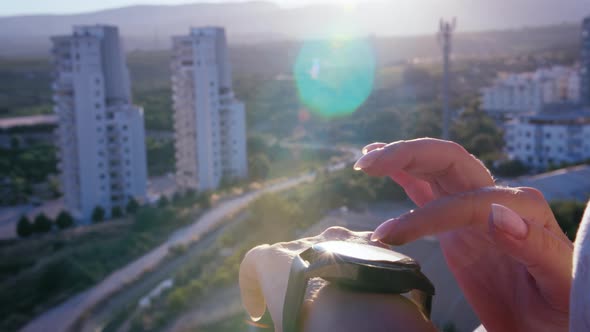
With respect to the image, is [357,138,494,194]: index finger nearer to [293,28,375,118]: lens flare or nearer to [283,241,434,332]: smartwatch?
[283,241,434,332]: smartwatch

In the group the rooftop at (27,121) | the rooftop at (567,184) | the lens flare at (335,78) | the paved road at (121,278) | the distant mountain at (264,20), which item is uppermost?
the distant mountain at (264,20)

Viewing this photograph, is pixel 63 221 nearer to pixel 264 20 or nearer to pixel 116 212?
pixel 116 212

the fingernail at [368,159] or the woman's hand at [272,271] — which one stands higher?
the fingernail at [368,159]

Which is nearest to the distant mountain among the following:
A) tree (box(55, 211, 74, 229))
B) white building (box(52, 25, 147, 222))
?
white building (box(52, 25, 147, 222))

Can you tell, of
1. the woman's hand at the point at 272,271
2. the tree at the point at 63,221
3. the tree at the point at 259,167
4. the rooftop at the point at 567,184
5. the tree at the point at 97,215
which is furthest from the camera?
the tree at the point at 259,167

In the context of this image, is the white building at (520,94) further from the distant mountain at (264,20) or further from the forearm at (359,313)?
the forearm at (359,313)

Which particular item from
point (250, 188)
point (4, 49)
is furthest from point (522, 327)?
point (4, 49)

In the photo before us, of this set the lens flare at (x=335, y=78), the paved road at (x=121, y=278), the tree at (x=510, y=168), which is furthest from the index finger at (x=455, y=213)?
the lens flare at (x=335, y=78)
